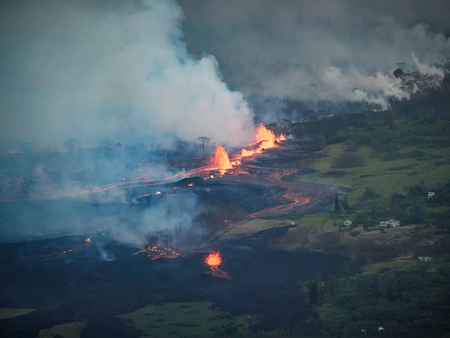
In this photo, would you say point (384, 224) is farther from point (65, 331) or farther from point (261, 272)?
point (65, 331)

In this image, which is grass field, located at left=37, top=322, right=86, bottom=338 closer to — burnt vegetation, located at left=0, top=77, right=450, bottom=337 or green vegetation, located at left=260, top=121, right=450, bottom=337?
burnt vegetation, located at left=0, top=77, right=450, bottom=337

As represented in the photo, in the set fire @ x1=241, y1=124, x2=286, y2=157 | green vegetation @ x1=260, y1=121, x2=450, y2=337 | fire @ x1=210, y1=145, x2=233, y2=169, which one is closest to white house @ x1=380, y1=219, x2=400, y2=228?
green vegetation @ x1=260, y1=121, x2=450, y2=337

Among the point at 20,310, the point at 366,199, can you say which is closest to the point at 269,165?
the point at 366,199

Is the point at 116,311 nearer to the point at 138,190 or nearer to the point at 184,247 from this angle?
the point at 184,247

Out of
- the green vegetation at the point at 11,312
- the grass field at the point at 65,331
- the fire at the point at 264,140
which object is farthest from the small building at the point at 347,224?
the fire at the point at 264,140

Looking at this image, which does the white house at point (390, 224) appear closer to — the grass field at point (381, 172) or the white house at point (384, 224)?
the white house at point (384, 224)
